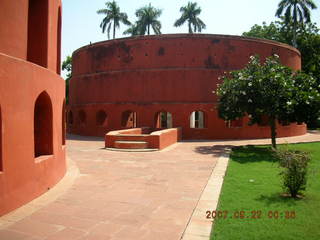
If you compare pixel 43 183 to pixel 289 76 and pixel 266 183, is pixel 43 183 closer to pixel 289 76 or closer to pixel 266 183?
pixel 266 183

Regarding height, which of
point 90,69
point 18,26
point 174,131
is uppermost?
point 90,69

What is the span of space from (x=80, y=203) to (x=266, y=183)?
4.52m

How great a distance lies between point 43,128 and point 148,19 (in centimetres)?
3486

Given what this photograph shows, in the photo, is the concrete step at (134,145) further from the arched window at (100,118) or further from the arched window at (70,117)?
the arched window at (70,117)

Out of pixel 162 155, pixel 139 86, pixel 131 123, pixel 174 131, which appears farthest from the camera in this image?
pixel 131 123

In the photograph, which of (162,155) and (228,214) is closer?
(228,214)

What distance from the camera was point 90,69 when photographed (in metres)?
22.3

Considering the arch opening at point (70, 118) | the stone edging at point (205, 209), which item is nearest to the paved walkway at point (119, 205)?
the stone edging at point (205, 209)

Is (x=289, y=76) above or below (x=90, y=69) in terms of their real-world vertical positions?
below

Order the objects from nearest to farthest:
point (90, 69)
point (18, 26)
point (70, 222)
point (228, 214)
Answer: point (70, 222) → point (228, 214) → point (18, 26) → point (90, 69)

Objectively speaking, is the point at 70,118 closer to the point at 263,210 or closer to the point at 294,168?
the point at 294,168

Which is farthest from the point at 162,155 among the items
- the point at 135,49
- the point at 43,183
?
the point at 135,49

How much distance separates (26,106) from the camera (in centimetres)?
552

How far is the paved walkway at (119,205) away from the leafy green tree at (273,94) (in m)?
4.58
